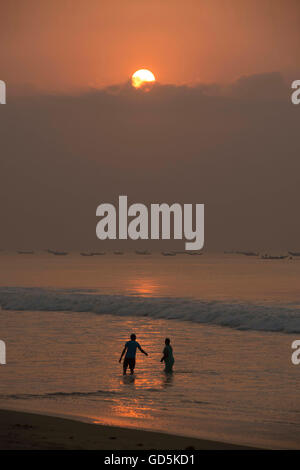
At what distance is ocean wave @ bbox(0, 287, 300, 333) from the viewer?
37562 mm

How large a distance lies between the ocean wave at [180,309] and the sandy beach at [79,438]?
2341 centimetres

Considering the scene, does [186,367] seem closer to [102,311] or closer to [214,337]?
[214,337]

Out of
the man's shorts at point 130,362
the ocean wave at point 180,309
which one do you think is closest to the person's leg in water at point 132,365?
the man's shorts at point 130,362

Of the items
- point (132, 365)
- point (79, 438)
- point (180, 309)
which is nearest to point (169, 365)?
point (132, 365)

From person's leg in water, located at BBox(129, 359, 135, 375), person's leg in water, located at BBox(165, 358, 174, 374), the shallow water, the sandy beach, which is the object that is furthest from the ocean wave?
the sandy beach

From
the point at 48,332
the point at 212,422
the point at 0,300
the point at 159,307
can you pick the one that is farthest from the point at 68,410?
the point at 0,300

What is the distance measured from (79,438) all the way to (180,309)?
34.0 m

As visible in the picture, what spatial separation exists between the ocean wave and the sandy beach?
23.4 m

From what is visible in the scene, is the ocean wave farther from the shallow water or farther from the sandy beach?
the sandy beach

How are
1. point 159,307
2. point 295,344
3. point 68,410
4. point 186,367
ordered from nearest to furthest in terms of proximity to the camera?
point 68,410 → point 186,367 → point 295,344 → point 159,307

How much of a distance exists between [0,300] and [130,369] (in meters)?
37.7

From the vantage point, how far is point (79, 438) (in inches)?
459
